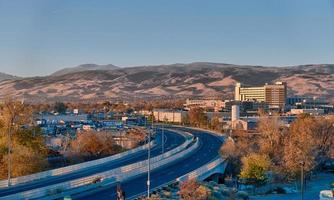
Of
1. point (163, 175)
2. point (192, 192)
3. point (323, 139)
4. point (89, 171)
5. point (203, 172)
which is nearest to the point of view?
point (192, 192)

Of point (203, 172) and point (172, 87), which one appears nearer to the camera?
point (203, 172)

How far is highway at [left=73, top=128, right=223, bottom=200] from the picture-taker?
59.3 ft

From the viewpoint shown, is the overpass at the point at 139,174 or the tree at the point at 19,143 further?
the tree at the point at 19,143

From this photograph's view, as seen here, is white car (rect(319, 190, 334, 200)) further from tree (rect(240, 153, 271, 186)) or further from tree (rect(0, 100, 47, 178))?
tree (rect(0, 100, 47, 178))

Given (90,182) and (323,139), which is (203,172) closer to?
(90,182)

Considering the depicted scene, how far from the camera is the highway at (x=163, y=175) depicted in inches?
712

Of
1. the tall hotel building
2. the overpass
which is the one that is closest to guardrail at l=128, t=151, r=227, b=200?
the overpass

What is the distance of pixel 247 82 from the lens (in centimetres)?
18050

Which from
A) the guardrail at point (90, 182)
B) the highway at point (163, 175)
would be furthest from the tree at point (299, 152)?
the guardrail at point (90, 182)

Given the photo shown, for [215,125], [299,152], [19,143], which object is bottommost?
[215,125]

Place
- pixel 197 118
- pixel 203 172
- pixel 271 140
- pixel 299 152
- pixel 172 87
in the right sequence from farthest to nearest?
1. pixel 172 87
2. pixel 197 118
3. pixel 271 140
4. pixel 299 152
5. pixel 203 172

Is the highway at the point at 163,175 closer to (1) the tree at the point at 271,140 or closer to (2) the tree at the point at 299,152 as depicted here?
(1) the tree at the point at 271,140

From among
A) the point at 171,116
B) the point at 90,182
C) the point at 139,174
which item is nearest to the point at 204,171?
the point at 139,174

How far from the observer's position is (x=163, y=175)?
23.4 metres
